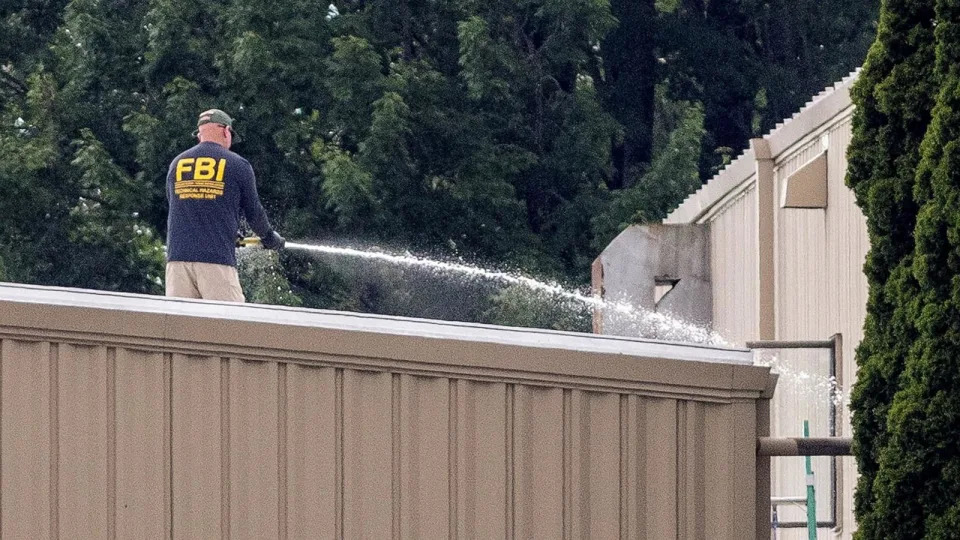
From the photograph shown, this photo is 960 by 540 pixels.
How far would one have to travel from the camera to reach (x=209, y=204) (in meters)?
10.5

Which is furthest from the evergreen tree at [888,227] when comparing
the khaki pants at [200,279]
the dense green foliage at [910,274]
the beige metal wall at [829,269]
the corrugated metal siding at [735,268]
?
the corrugated metal siding at [735,268]

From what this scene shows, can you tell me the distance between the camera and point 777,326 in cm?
1256

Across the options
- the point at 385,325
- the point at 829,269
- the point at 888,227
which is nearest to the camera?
the point at 385,325

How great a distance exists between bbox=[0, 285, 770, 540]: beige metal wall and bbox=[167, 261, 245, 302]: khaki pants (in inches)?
147

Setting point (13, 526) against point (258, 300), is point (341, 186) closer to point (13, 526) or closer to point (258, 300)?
point (258, 300)

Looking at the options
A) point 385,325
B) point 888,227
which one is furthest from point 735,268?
point 385,325

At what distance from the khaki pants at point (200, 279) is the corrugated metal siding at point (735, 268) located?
158 inches

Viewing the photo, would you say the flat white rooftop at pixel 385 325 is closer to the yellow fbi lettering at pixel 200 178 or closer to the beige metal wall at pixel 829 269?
the beige metal wall at pixel 829 269

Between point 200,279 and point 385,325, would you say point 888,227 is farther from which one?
point 200,279

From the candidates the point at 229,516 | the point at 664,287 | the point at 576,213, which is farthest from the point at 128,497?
the point at 576,213

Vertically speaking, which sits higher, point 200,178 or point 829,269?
point 200,178

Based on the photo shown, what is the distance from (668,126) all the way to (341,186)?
25.2 feet

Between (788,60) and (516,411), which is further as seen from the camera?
(788,60)

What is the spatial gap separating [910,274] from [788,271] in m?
5.42
